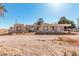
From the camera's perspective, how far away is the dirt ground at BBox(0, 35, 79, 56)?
550 centimetres

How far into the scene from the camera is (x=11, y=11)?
18.2 feet

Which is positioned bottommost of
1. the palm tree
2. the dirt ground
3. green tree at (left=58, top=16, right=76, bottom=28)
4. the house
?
the dirt ground

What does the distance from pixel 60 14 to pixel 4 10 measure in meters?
0.76

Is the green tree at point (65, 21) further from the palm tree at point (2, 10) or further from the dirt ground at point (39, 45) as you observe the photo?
the palm tree at point (2, 10)

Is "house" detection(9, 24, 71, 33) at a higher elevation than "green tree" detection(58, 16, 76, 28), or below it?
below

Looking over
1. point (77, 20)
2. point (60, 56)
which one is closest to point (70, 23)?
point (77, 20)

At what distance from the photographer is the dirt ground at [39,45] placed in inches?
217

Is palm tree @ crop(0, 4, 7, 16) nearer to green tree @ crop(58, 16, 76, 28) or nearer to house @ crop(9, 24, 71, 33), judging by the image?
house @ crop(9, 24, 71, 33)

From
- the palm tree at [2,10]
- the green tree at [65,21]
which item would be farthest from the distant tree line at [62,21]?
the palm tree at [2,10]

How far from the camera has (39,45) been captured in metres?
5.54

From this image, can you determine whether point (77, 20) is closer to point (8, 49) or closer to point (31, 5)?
point (31, 5)

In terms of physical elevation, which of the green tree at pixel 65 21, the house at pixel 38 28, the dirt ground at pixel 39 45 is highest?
the green tree at pixel 65 21

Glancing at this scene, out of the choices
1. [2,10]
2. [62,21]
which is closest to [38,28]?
[62,21]

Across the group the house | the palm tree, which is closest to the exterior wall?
the house
